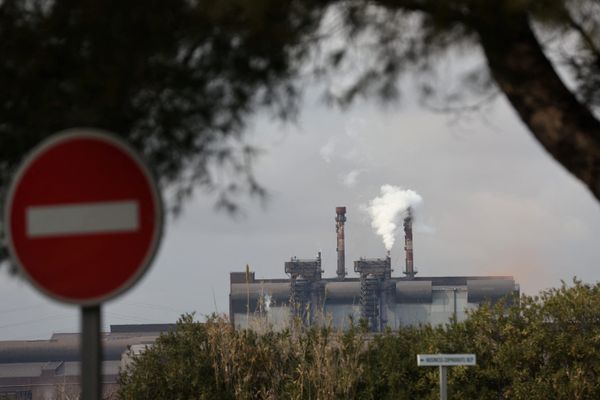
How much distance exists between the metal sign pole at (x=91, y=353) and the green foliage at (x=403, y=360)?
49.2 feet

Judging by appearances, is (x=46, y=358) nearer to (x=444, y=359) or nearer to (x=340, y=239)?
(x=340, y=239)

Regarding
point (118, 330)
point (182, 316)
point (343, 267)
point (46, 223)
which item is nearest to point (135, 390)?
point (182, 316)

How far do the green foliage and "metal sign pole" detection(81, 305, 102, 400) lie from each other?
1499cm

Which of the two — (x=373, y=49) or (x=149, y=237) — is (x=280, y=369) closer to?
(x=373, y=49)

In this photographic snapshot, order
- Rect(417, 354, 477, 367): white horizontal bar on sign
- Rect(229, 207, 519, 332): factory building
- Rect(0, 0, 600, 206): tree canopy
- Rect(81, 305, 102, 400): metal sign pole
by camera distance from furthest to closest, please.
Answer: Rect(229, 207, 519, 332): factory building → Rect(417, 354, 477, 367): white horizontal bar on sign → Rect(0, 0, 600, 206): tree canopy → Rect(81, 305, 102, 400): metal sign pole

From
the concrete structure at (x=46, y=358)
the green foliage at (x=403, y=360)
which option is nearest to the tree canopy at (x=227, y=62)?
the green foliage at (x=403, y=360)

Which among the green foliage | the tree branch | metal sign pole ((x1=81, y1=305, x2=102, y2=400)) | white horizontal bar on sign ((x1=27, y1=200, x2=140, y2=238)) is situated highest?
the tree branch

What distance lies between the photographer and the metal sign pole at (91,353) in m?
3.94

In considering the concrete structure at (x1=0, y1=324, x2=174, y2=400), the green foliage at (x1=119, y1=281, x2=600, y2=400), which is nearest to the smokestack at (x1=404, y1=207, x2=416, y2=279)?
the concrete structure at (x1=0, y1=324, x2=174, y2=400)

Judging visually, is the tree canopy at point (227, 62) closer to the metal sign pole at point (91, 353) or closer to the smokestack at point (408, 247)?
the metal sign pole at point (91, 353)

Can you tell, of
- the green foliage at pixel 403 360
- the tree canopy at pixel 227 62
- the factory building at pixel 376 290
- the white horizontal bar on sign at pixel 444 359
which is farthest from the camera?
the factory building at pixel 376 290

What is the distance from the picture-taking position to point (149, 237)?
4012 millimetres

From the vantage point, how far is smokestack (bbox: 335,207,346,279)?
102 meters

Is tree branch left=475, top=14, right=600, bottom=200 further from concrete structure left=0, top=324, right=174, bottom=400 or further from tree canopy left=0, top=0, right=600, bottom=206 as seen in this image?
concrete structure left=0, top=324, right=174, bottom=400
